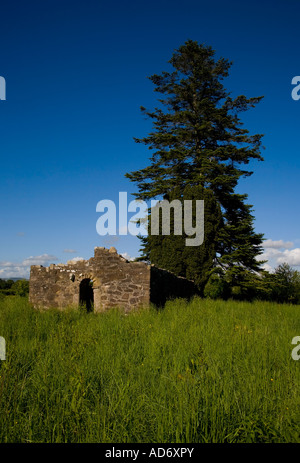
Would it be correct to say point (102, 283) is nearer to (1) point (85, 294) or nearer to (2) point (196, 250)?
(1) point (85, 294)

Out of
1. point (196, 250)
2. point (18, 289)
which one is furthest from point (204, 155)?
point (18, 289)

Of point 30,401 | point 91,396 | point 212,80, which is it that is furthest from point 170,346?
point 212,80

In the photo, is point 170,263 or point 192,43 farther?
point 192,43

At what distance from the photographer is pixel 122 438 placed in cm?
280

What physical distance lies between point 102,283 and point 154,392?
839 cm

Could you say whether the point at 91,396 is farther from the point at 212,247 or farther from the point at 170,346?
the point at 212,247

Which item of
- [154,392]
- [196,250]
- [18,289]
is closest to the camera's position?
[154,392]

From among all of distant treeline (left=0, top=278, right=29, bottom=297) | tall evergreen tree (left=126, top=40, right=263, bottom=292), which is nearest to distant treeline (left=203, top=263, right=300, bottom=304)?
tall evergreen tree (left=126, top=40, right=263, bottom=292)

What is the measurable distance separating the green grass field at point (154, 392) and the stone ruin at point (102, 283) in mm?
5091

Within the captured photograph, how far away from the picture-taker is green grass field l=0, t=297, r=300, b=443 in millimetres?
2863

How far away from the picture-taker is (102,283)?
11727 mm

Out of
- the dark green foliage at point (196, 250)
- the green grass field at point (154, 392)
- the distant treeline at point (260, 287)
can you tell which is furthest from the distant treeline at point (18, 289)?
the green grass field at point (154, 392)

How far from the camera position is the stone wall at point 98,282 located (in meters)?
11.2
